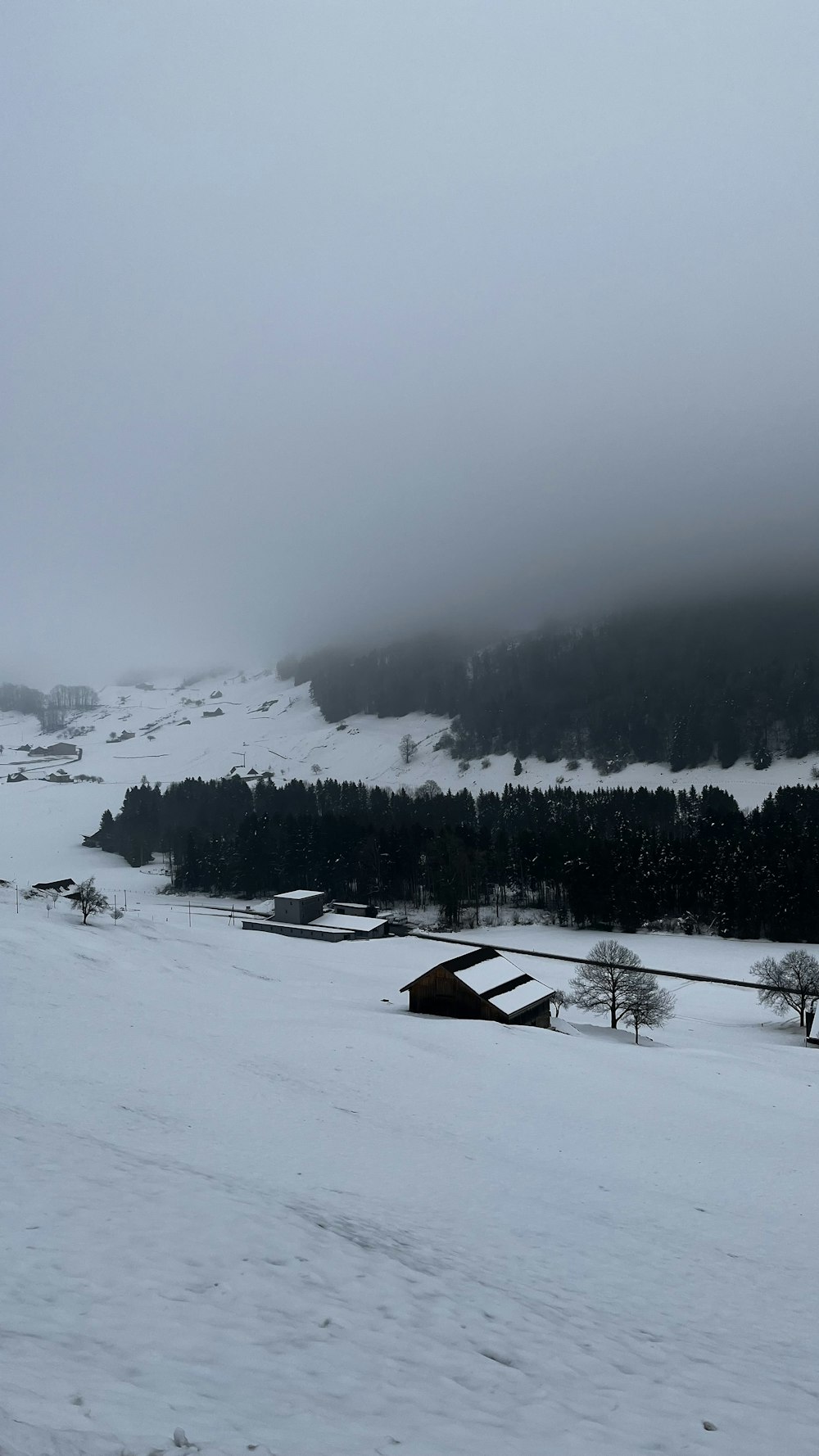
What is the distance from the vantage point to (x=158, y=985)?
33219 mm

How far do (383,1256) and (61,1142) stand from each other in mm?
6453

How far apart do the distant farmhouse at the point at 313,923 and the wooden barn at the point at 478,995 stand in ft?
106

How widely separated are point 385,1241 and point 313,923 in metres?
68.5

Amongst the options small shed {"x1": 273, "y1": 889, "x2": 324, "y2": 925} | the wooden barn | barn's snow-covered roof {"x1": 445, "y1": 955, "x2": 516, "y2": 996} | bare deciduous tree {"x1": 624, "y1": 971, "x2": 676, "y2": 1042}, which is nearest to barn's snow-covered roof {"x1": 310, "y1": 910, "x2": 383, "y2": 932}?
small shed {"x1": 273, "y1": 889, "x2": 324, "y2": 925}

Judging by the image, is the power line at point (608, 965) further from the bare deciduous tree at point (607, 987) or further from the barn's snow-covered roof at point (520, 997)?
the barn's snow-covered roof at point (520, 997)

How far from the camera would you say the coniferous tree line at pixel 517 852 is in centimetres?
7375

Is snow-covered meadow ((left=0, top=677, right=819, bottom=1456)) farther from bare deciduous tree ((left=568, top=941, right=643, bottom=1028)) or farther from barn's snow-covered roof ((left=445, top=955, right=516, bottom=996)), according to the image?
bare deciduous tree ((left=568, top=941, right=643, bottom=1028))

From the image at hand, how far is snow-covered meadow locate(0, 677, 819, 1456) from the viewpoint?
22.0ft

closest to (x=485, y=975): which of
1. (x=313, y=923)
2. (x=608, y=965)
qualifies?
(x=608, y=965)

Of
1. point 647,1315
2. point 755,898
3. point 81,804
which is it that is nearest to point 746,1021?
point 755,898

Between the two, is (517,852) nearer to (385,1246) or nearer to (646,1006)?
(646,1006)

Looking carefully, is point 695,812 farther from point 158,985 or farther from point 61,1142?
point 61,1142

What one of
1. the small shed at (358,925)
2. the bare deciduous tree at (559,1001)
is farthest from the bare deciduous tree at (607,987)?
the small shed at (358,925)

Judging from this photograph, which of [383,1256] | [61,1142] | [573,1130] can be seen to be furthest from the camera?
[573,1130]
